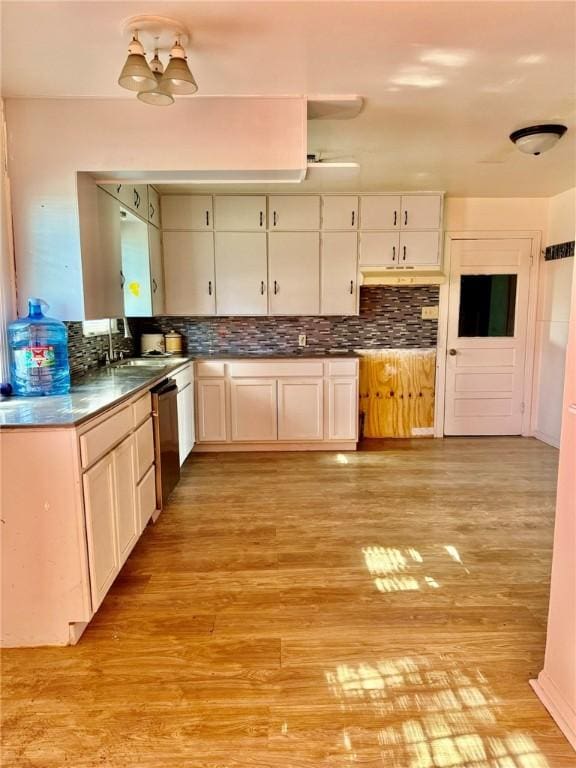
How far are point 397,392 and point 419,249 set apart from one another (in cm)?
143

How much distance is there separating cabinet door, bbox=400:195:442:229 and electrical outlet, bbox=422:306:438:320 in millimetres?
804

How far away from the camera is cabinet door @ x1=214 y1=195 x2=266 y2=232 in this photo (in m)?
4.10

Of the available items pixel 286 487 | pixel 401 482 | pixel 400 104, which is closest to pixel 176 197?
pixel 400 104

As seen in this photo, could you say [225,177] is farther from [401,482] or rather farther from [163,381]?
[401,482]

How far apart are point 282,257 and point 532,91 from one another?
237 cm

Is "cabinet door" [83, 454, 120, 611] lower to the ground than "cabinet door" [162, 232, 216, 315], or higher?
lower

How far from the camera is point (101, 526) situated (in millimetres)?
1864

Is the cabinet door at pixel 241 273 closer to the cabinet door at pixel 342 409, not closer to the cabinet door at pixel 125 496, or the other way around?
the cabinet door at pixel 342 409

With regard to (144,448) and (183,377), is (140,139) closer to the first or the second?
(144,448)

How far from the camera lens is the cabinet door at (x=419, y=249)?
4.18 metres

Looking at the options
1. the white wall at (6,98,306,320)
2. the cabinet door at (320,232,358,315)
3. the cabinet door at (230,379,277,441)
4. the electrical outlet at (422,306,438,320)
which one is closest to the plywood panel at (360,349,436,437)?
the electrical outlet at (422,306,438,320)

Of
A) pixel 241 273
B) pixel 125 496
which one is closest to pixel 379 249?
pixel 241 273

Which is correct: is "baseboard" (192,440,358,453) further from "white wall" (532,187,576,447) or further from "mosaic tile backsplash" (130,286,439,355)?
"white wall" (532,187,576,447)

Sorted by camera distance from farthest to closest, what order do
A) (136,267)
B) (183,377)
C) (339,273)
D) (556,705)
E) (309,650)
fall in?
(339,273), (136,267), (183,377), (309,650), (556,705)
